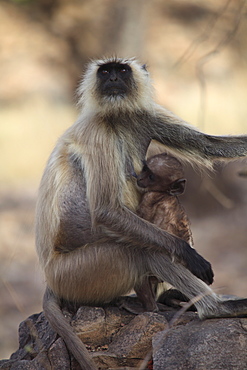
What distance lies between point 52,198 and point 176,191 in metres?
0.78

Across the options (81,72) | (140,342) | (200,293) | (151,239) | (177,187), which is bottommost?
(140,342)

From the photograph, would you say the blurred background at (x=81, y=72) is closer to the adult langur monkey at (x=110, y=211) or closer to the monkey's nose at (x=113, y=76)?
the adult langur monkey at (x=110, y=211)

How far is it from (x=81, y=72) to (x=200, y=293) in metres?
7.88

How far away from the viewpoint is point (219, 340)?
3.45 m

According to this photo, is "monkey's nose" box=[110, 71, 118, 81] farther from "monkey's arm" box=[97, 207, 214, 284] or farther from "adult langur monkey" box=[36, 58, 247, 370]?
"monkey's arm" box=[97, 207, 214, 284]

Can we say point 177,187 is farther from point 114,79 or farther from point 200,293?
point 114,79

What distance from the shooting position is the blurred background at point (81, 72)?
1020cm

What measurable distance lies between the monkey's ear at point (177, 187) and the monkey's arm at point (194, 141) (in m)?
0.30

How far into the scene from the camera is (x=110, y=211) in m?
3.80

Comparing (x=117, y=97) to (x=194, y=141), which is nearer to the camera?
(x=117, y=97)

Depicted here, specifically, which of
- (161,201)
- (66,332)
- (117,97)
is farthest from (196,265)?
(117,97)

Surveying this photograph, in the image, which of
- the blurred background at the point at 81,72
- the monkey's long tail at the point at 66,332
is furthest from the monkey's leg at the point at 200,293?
the blurred background at the point at 81,72

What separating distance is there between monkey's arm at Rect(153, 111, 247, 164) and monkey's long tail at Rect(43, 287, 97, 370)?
1.30m

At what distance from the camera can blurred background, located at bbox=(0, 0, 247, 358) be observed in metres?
10.2
